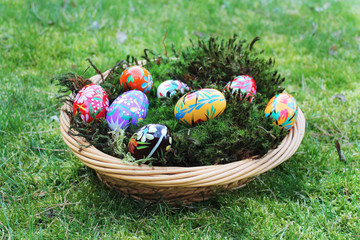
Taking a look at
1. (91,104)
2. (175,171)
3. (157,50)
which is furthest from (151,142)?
(157,50)

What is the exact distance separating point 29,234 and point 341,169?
5.67 feet

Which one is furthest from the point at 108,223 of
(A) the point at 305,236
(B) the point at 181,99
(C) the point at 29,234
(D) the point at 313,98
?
(D) the point at 313,98

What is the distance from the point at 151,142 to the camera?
1.53 metres

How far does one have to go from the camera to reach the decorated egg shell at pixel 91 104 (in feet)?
5.87

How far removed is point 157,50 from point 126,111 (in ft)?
5.28

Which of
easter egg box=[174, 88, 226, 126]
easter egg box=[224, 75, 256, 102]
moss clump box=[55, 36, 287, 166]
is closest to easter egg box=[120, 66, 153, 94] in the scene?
moss clump box=[55, 36, 287, 166]

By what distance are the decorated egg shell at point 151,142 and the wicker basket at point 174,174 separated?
8 cm

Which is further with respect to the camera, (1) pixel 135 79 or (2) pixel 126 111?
(1) pixel 135 79

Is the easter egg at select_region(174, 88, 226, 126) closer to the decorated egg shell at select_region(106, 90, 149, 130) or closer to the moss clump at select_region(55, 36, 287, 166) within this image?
the moss clump at select_region(55, 36, 287, 166)

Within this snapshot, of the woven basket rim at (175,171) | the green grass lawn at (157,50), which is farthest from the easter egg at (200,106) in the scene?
the green grass lawn at (157,50)

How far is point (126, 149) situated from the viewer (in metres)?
1.64

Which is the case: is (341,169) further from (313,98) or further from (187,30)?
(187,30)

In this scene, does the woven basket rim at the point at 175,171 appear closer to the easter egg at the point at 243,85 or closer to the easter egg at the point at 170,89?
the easter egg at the point at 243,85

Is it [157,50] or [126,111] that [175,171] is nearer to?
[126,111]
